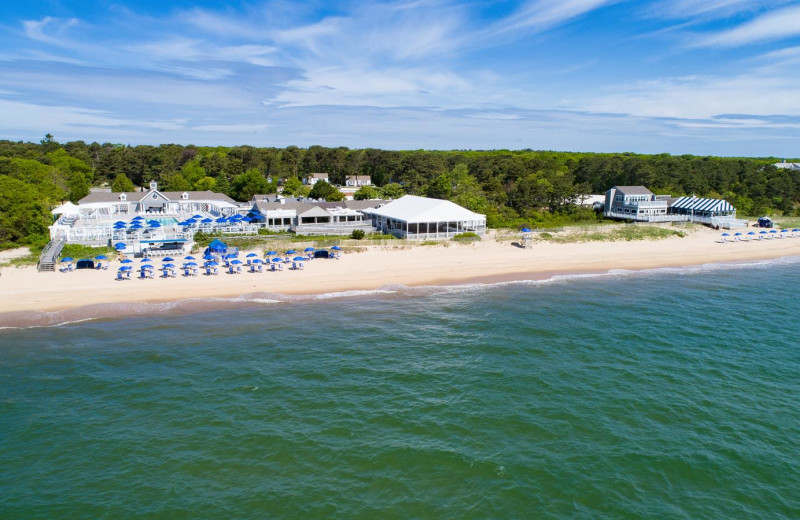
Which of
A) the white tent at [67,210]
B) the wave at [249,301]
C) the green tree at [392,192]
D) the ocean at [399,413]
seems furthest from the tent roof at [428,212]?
the white tent at [67,210]

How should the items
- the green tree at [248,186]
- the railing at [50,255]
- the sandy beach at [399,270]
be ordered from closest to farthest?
1. the sandy beach at [399,270]
2. the railing at [50,255]
3. the green tree at [248,186]

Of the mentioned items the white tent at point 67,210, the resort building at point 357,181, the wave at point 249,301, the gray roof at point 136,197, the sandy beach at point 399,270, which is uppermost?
the resort building at point 357,181

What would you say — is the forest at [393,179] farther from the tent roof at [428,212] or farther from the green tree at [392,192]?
the tent roof at [428,212]

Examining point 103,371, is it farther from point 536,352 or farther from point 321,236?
point 321,236

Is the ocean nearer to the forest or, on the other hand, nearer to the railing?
the railing

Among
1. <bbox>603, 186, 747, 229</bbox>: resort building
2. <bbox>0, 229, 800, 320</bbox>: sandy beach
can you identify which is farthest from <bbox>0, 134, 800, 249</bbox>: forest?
<bbox>0, 229, 800, 320</bbox>: sandy beach

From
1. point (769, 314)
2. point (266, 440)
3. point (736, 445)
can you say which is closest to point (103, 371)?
point (266, 440)
